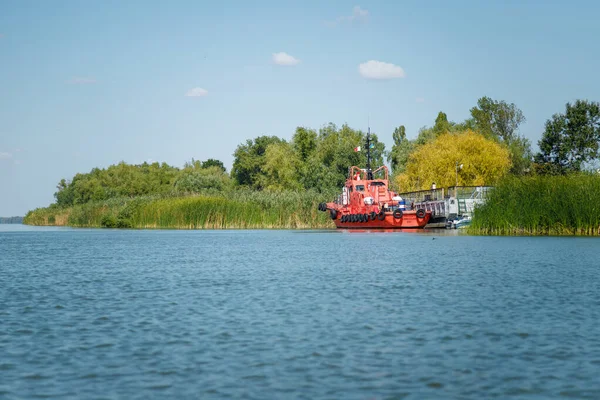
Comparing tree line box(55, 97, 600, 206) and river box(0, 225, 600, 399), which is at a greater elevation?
tree line box(55, 97, 600, 206)

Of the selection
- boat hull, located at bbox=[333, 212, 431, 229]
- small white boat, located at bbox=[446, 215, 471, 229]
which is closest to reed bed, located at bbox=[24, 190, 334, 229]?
boat hull, located at bbox=[333, 212, 431, 229]

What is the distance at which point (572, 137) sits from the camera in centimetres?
8450

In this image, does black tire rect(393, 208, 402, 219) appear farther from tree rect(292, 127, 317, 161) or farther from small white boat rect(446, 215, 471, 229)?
tree rect(292, 127, 317, 161)

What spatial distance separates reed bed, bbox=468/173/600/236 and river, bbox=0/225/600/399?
1591 centimetres

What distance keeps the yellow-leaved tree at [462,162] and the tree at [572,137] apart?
6.42 metres

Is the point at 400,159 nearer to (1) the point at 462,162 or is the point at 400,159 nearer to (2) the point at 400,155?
(2) the point at 400,155

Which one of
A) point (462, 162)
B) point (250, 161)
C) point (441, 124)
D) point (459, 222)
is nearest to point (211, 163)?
point (250, 161)

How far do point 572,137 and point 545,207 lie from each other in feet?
163

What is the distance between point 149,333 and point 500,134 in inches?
3968

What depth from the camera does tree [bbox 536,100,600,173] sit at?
8419 centimetres

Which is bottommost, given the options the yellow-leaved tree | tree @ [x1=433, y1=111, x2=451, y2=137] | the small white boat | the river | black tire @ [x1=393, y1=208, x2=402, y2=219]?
the river

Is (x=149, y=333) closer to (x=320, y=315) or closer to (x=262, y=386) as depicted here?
(x=320, y=315)

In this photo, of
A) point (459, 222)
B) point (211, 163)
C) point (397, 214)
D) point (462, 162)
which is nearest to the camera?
point (459, 222)

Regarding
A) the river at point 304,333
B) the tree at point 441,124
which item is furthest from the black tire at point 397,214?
the tree at point 441,124
